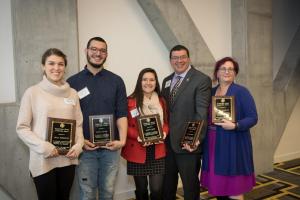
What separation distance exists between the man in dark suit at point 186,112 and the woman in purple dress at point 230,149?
12 cm

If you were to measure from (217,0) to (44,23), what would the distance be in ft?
8.94

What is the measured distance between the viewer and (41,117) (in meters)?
2.24

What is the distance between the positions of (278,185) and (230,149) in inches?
77.9

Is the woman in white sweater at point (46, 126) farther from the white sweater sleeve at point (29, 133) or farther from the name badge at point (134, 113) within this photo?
the name badge at point (134, 113)

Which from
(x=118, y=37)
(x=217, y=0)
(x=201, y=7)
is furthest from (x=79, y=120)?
(x=217, y=0)

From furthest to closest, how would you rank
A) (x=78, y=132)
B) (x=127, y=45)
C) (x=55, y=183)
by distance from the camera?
(x=127, y=45) → (x=78, y=132) → (x=55, y=183)

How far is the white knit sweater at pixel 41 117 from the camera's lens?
2.19 meters

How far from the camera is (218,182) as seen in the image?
2.71m

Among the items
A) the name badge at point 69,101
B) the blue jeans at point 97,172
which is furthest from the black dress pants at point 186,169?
the name badge at point 69,101

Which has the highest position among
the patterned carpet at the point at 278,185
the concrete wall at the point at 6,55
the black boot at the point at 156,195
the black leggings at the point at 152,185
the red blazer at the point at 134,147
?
the concrete wall at the point at 6,55

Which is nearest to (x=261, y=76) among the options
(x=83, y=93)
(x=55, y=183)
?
(x=83, y=93)

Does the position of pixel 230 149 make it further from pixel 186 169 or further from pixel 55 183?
pixel 55 183

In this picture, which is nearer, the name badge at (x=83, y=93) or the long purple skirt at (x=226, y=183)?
the name badge at (x=83, y=93)

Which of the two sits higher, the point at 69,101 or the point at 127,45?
the point at 127,45
